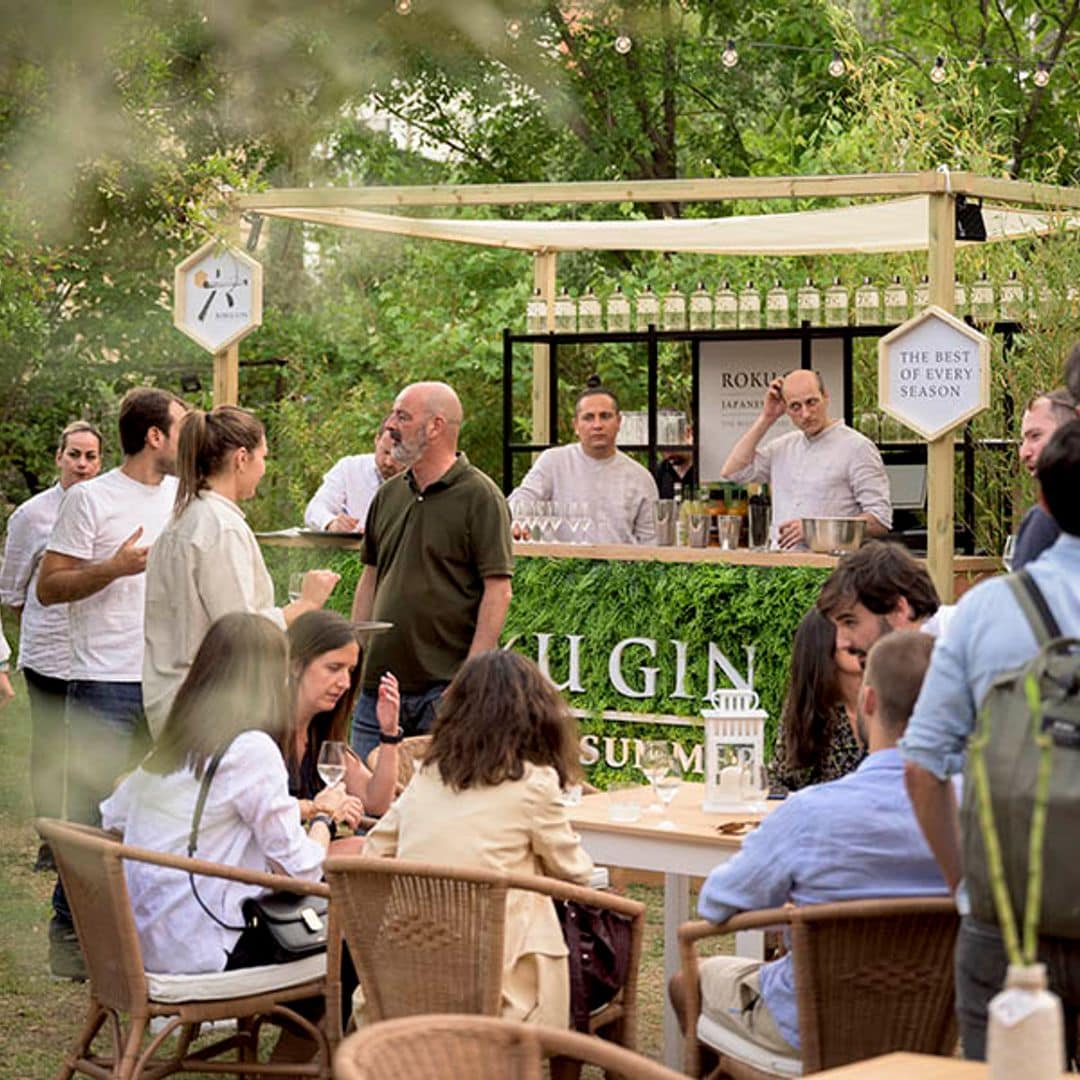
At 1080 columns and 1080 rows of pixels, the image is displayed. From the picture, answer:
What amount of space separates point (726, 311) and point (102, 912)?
24.6 feet

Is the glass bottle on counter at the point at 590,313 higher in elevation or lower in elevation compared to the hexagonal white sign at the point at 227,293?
higher

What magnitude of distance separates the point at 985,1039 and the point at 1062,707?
0.52 metres

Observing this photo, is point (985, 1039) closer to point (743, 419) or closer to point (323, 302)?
point (743, 419)

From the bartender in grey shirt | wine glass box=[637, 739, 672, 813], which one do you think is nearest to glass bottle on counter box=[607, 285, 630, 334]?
the bartender in grey shirt

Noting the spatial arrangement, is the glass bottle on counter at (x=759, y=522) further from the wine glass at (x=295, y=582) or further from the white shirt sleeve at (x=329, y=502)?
the wine glass at (x=295, y=582)

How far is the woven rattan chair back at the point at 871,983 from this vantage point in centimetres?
330

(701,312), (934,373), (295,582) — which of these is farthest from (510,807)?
(701,312)

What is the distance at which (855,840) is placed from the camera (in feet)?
11.1

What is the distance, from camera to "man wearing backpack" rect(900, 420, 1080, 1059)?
2.69 m

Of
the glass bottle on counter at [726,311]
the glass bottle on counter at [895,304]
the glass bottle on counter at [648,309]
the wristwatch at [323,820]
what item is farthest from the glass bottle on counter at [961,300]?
the wristwatch at [323,820]

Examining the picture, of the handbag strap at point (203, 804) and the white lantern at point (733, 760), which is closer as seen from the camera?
the handbag strap at point (203, 804)

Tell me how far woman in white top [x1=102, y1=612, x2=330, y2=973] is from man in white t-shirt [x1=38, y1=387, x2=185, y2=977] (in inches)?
61.7

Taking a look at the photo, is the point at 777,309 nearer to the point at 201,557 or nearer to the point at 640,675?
the point at 640,675

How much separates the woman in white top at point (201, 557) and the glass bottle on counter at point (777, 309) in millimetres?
5836
